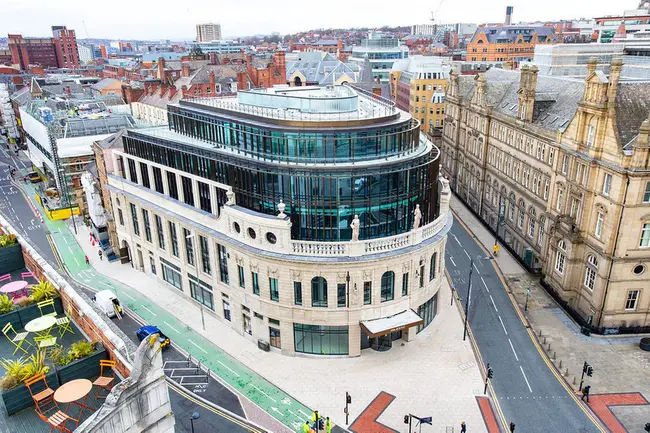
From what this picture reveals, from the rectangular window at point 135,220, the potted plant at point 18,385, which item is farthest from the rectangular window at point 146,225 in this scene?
the potted plant at point 18,385

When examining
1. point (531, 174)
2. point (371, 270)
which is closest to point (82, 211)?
point (371, 270)

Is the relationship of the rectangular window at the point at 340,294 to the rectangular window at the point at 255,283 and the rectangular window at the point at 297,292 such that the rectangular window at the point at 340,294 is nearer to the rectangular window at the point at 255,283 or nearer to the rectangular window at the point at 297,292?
the rectangular window at the point at 297,292

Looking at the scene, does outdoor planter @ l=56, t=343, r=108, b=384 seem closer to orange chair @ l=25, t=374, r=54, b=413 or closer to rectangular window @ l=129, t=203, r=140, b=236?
orange chair @ l=25, t=374, r=54, b=413

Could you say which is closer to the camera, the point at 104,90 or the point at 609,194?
the point at 609,194

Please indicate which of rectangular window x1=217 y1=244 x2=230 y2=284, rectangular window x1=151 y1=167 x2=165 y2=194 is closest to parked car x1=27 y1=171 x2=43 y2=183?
rectangular window x1=151 y1=167 x2=165 y2=194

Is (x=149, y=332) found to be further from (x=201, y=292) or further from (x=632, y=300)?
(x=632, y=300)

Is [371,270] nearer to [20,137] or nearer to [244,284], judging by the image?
[244,284]

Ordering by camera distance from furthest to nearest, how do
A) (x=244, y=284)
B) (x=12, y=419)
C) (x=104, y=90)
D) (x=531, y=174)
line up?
(x=104, y=90) < (x=531, y=174) < (x=244, y=284) < (x=12, y=419)
